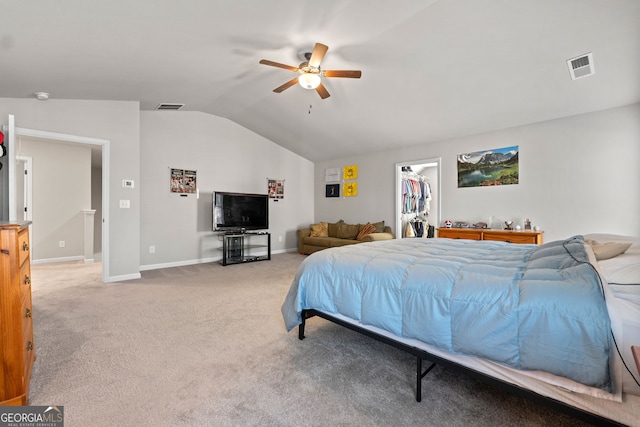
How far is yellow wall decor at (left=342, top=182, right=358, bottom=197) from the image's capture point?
6.55 m

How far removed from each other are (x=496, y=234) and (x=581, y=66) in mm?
2207

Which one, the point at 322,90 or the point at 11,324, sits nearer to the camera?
the point at 11,324

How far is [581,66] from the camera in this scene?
9.73 ft

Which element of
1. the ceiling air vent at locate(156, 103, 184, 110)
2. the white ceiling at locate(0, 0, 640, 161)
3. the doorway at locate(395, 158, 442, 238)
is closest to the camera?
the white ceiling at locate(0, 0, 640, 161)

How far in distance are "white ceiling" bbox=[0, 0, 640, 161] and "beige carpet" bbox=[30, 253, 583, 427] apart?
2.51 metres

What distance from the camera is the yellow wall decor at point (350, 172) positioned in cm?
652

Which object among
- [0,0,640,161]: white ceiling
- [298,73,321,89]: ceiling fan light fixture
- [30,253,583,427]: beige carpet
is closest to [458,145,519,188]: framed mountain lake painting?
[0,0,640,161]: white ceiling

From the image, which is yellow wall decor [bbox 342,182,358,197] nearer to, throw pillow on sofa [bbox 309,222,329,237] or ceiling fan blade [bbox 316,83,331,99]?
throw pillow on sofa [bbox 309,222,329,237]

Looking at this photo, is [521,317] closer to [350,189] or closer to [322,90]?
[322,90]

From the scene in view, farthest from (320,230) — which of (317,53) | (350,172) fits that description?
(317,53)

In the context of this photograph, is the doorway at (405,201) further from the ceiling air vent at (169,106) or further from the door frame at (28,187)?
the door frame at (28,187)

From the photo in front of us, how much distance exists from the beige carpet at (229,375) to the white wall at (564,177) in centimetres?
336

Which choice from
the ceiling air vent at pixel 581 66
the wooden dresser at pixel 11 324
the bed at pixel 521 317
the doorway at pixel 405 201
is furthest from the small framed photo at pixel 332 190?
the wooden dresser at pixel 11 324

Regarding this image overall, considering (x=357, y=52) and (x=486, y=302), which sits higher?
(x=357, y=52)
